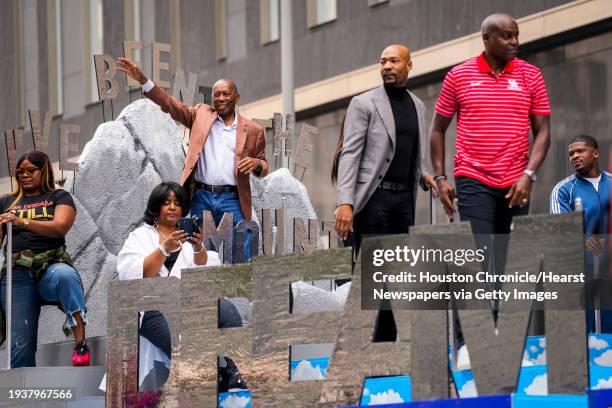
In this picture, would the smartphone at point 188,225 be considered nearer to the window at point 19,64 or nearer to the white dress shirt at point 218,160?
the white dress shirt at point 218,160

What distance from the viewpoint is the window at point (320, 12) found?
90.7ft

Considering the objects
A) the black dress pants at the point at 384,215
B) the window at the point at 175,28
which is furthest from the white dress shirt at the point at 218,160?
the window at the point at 175,28

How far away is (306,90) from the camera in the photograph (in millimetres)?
27906

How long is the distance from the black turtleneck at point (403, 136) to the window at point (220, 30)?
2057 centimetres

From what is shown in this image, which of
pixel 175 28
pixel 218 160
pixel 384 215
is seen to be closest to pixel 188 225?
pixel 384 215

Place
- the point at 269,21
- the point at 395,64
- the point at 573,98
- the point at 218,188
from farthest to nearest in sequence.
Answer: the point at 269,21 → the point at 573,98 → the point at 218,188 → the point at 395,64

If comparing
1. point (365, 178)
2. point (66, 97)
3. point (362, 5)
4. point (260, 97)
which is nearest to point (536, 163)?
→ point (365, 178)

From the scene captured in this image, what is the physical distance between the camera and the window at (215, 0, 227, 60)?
3041 centimetres

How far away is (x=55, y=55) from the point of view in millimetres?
35438

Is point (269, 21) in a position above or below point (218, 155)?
above

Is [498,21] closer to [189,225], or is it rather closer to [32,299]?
[189,225]

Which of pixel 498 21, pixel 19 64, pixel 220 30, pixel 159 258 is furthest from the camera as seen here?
pixel 19 64

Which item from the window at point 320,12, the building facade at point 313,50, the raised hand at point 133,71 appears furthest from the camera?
the window at point 320,12

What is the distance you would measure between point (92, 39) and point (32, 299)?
23471 millimetres
